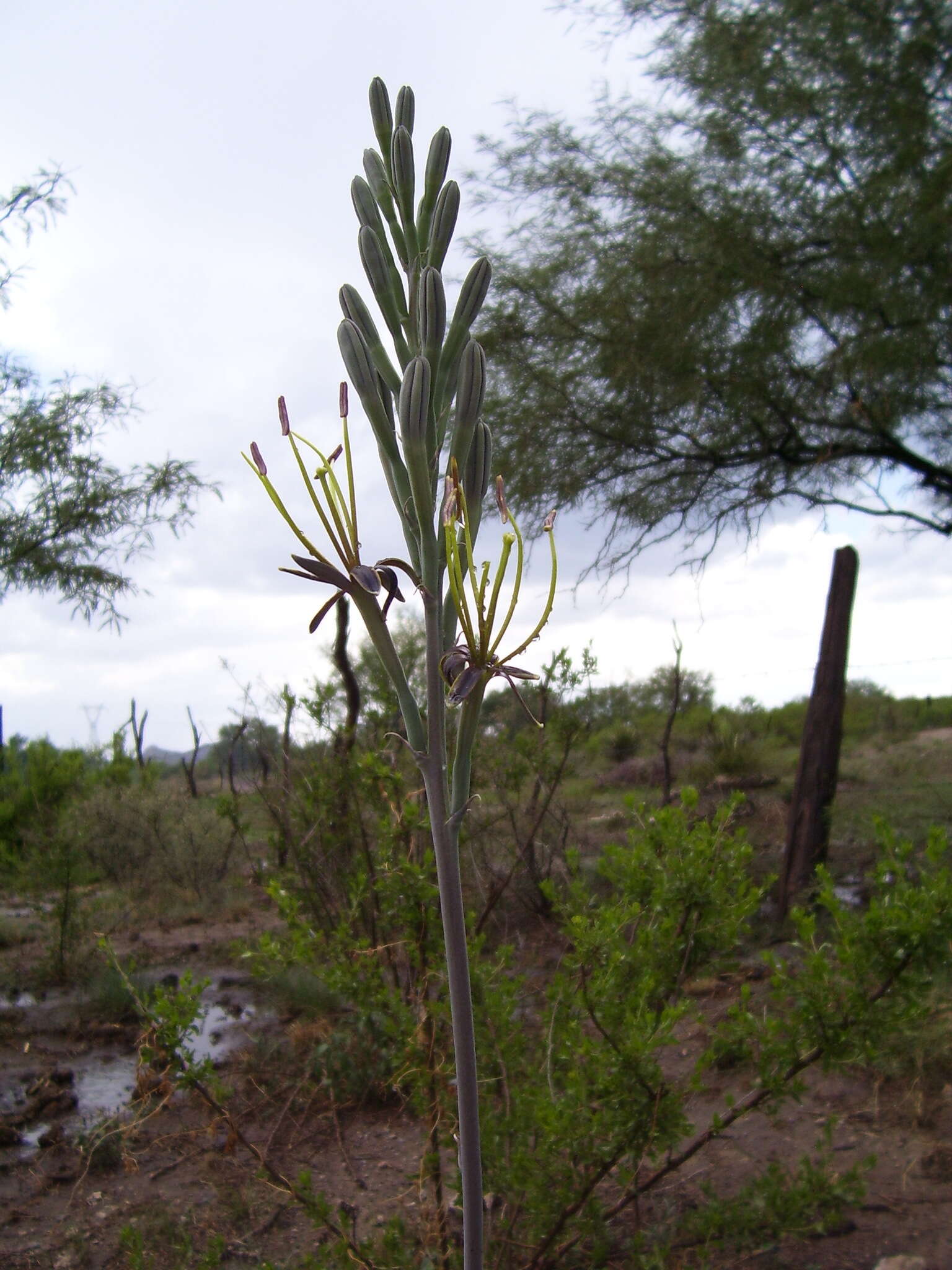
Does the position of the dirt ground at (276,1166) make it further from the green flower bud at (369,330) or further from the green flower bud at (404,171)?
the green flower bud at (404,171)

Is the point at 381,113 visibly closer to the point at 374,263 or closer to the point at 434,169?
the point at 434,169

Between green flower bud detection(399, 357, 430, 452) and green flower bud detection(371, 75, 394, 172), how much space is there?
50 centimetres

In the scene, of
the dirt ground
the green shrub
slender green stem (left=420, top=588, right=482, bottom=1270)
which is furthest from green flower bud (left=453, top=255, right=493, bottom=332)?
the green shrub

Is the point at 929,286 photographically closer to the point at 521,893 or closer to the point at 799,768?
the point at 799,768

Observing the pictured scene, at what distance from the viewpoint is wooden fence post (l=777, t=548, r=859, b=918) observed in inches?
251

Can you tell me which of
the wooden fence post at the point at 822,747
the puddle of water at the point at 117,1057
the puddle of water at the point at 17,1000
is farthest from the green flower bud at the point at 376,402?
the puddle of water at the point at 17,1000

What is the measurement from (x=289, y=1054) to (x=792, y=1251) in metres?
2.91

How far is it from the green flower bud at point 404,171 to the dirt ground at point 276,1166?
86.7 inches

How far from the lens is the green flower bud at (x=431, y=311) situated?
1362mm

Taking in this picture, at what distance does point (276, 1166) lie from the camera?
4.06 meters

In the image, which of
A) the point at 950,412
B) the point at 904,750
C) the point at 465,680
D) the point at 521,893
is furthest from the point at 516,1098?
the point at 904,750

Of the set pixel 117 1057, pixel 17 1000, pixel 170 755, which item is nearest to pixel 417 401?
pixel 117 1057

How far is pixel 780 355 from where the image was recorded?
7113 millimetres

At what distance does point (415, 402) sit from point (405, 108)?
0.59m
